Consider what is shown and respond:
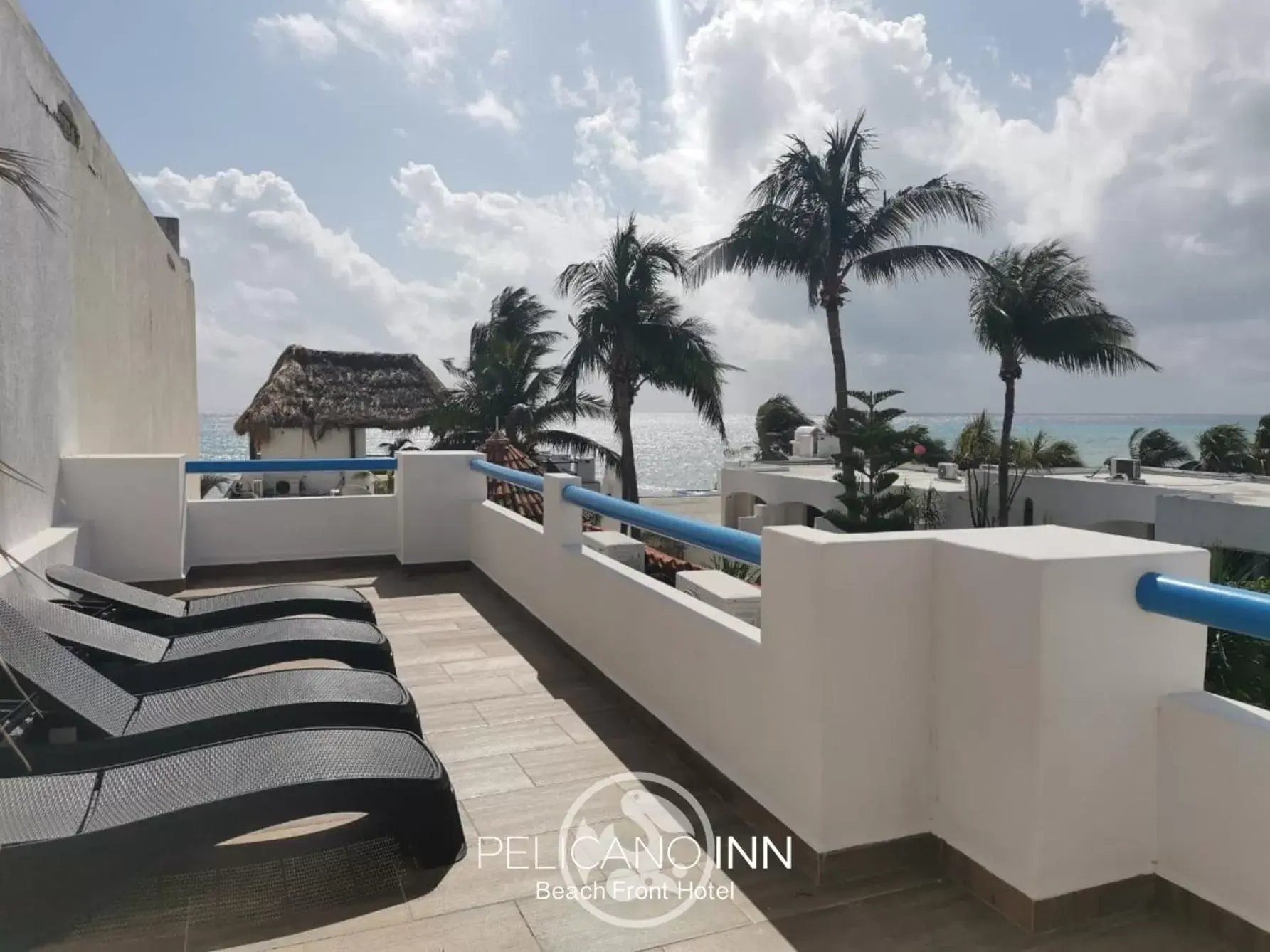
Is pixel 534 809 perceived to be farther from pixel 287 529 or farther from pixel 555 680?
pixel 287 529

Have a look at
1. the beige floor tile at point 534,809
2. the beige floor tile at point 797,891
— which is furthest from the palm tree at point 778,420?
the beige floor tile at point 797,891

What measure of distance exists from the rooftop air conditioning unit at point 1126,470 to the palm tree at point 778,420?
22.2m

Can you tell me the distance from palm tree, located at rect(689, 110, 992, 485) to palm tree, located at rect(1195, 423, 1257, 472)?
13587mm

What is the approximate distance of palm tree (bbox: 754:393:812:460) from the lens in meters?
41.7

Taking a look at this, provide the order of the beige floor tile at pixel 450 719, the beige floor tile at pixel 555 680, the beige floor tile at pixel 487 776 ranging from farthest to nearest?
1. the beige floor tile at pixel 555 680
2. the beige floor tile at pixel 450 719
3. the beige floor tile at pixel 487 776

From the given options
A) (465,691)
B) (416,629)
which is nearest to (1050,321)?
(416,629)

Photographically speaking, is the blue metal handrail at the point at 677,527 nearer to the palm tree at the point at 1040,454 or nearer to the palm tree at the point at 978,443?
the palm tree at the point at 1040,454

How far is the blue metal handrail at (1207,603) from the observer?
1.92 metres

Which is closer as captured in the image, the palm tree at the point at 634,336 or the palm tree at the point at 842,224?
the palm tree at the point at 842,224

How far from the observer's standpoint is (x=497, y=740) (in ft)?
12.3

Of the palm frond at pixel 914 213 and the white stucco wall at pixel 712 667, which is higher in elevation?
the palm frond at pixel 914 213

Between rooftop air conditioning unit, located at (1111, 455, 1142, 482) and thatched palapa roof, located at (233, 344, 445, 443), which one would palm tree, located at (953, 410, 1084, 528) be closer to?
rooftop air conditioning unit, located at (1111, 455, 1142, 482)

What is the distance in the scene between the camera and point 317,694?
3.13m

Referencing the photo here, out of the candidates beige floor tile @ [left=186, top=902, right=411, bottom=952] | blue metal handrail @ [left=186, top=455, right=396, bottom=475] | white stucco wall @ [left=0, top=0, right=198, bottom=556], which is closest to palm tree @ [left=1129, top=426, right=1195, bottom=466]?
blue metal handrail @ [left=186, top=455, right=396, bottom=475]
